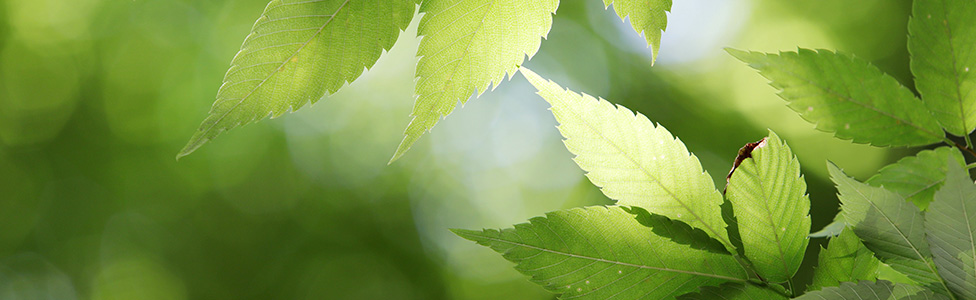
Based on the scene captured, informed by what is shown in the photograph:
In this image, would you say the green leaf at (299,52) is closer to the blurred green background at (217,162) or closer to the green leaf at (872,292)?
the green leaf at (872,292)

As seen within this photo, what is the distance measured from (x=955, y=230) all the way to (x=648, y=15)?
0.71ft

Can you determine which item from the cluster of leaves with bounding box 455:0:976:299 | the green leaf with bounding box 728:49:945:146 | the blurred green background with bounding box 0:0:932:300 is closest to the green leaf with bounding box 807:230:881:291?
the cluster of leaves with bounding box 455:0:976:299

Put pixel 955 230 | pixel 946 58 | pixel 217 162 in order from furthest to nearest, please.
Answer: pixel 217 162 < pixel 946 58 < pixel 955 230

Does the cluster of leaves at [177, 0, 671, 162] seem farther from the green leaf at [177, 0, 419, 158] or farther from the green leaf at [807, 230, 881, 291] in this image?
the green leaf at [807, 230, 881, 291]

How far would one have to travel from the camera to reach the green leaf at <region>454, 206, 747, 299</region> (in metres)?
0.31

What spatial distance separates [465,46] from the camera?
394 millimetres

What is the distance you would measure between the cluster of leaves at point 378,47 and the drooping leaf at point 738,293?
18 centimetres

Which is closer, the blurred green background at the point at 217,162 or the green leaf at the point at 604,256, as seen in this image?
the green leaf at the point at 604,256

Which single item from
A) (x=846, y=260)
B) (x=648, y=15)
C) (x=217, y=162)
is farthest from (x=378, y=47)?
(x=217, y=162)

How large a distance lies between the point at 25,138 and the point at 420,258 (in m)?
4.23

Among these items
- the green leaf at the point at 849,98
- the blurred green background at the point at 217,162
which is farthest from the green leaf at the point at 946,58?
the blurred green background at the point at 217,162

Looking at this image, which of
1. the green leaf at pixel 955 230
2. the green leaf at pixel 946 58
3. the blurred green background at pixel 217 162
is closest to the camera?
the green leaf at pixel 955 230

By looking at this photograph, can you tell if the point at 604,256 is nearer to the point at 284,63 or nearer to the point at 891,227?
the point at 891,227

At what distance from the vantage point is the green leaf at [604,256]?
31 centimetres
